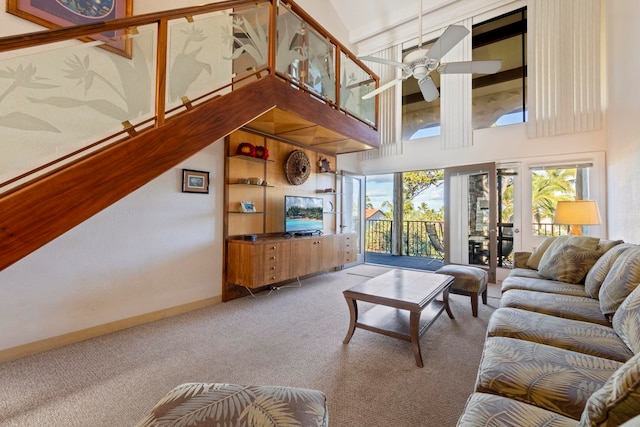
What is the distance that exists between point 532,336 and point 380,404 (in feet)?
3.21

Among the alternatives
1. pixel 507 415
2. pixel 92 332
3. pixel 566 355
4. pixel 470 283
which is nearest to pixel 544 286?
pixel 470 283

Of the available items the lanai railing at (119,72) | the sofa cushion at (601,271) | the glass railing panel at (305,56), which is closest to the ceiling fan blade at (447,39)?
the glass railing panel at (305,56)

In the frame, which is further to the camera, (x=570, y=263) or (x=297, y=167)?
(x=297, y=167)

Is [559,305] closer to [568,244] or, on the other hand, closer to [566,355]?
[566,355]

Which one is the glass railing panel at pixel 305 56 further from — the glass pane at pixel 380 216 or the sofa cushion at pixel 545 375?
the glass pane at pixel 380 216

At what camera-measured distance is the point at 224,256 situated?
377 centimetres

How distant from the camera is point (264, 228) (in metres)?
4.30

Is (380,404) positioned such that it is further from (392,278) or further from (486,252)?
(486,252)

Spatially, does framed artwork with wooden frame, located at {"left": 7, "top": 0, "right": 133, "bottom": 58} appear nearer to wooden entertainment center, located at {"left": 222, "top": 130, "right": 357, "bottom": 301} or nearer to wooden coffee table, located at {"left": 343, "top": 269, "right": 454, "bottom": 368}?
wooden entertainment center, located at {"left": 222, "top": 130, "right": 357, "bottom": 301}

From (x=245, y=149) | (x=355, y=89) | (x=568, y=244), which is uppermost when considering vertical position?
(x=355, y=89)

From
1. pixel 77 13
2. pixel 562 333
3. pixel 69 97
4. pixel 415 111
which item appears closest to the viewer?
pixel 562 333

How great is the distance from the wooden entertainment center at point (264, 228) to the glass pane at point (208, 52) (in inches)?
42.2

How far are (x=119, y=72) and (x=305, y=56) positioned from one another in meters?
2.27

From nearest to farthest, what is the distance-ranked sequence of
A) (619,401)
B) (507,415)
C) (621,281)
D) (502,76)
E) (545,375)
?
(619,401)
(507,415)
(545,375)
(621,281)
(502,76)
